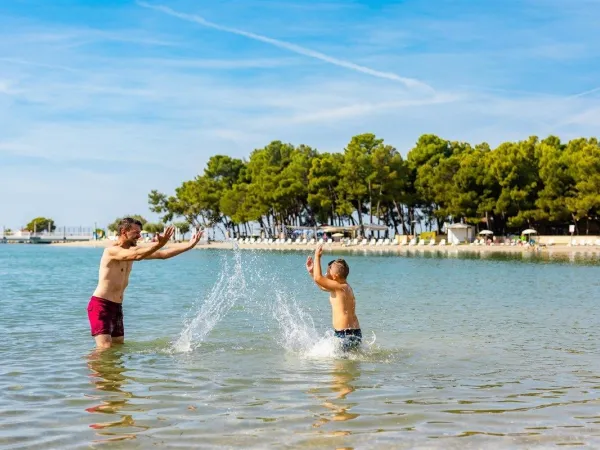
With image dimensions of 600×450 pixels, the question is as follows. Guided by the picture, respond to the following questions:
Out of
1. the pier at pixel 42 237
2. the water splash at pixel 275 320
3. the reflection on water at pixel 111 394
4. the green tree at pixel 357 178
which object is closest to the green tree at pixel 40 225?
the pier at pixel 42 237

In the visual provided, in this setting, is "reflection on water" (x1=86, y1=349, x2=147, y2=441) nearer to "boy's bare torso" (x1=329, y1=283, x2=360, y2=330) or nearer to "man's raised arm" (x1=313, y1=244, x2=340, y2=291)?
"man's raised arm" (x1=313, y1=244, x2=340, y2=291)

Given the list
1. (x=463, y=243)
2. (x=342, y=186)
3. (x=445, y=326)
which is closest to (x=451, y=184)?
(x=463, y=243)

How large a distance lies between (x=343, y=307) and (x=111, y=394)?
310cm

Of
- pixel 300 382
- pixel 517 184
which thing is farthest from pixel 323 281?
pixel 517 184

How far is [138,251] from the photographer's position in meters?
9.22

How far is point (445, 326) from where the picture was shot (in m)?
15.7

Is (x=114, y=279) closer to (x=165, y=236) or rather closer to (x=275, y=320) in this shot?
(x=165, y=236)

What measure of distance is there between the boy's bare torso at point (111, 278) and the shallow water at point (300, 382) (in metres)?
0.96

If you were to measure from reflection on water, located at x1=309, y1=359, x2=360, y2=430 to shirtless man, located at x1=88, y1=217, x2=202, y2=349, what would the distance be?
230 cm

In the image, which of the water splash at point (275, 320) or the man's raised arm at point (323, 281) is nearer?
the man's raised arm at point (323, 281)

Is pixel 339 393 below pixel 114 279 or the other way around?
below

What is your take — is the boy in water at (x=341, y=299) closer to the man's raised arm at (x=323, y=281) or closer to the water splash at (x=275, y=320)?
the man's raised arm at (x=323, y=281)

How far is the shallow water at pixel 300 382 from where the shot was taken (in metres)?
6.84

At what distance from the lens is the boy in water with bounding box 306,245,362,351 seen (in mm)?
9953
